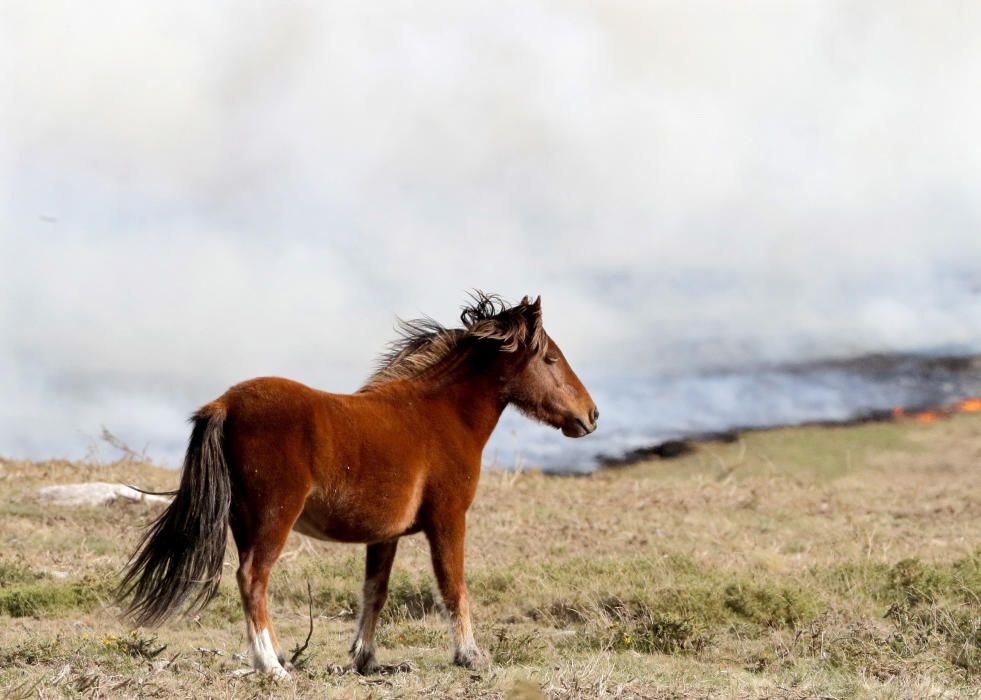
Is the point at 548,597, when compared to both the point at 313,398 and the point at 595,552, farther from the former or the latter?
the point at 313,398

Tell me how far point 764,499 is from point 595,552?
5650 mm

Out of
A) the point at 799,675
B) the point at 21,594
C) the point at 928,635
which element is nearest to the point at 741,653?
the point at 799,675

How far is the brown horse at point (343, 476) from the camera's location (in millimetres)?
7039

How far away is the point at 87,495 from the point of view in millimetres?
16125

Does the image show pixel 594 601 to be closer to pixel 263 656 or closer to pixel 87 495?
pixel 263 656

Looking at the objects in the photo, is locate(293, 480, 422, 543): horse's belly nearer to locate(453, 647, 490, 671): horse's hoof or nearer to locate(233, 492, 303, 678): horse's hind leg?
locate(233, 492, 303, 678): horse's hind leg

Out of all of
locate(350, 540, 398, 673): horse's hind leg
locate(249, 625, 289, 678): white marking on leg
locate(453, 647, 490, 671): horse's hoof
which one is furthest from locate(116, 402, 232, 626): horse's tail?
locate(453, 647, 490, 671): horse's hoof

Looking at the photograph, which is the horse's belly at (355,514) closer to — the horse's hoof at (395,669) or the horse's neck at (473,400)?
the horse's neck at (473,400)

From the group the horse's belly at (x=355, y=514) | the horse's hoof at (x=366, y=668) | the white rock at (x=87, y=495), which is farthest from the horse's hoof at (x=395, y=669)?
the white rock at (x=87, y=495)

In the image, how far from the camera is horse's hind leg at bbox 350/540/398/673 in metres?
7.92

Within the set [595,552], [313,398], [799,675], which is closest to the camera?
Result: [313,398]

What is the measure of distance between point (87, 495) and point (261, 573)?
1020cm

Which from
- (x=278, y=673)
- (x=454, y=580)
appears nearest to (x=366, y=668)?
(x=454, y=580)

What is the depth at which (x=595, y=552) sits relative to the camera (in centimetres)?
1479
